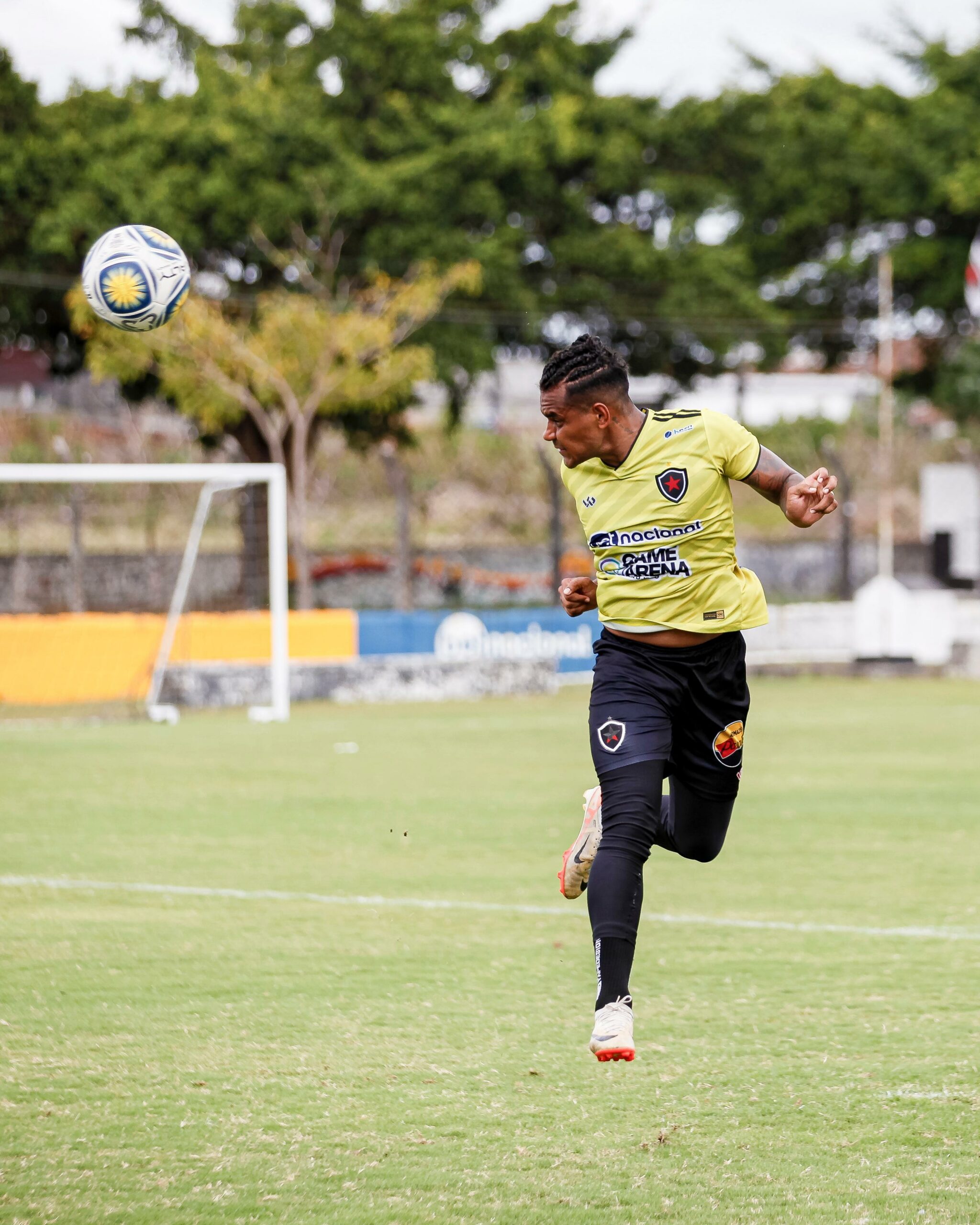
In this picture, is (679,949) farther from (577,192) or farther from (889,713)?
(577,192)

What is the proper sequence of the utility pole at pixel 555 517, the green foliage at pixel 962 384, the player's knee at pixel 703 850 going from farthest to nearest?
1. the green foliage at pixel 962 384
2. the utility pole at pixel 555 517
3. the player's knee at pixel 703 850

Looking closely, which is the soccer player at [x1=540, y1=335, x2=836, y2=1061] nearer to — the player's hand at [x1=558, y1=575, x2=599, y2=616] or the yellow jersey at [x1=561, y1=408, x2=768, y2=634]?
the yellow jersey at [x1=561, y1=408, x2=768, y2=634]

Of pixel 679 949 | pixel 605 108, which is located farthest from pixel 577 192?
pixel 679 949

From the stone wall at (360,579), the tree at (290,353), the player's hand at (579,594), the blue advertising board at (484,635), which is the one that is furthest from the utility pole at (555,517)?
the player's hand at (579,594)

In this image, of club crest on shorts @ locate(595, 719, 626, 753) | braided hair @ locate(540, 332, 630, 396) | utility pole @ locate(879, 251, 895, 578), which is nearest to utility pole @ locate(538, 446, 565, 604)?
utility pole @ locate(879, 251, 895, 578)

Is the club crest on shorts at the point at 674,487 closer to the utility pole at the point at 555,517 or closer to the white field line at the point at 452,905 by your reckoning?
the white field line at the point at 452,905

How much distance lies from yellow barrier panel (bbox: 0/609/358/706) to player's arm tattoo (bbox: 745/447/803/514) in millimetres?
15061

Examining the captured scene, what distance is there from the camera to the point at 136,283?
7043mm

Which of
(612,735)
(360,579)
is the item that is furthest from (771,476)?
(360,579)

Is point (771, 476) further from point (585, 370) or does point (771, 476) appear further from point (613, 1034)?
point (613, 1034)

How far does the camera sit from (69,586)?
2489 cm

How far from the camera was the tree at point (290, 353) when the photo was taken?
2852cm

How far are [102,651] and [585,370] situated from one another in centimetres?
1531

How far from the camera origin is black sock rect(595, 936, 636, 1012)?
4379 mm
